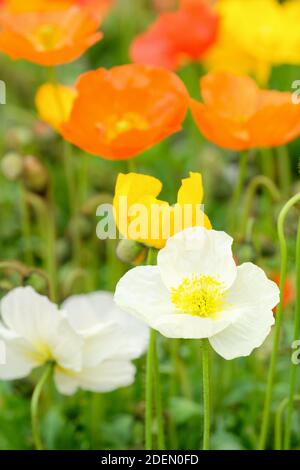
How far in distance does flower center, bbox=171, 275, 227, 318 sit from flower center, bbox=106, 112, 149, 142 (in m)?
0.31

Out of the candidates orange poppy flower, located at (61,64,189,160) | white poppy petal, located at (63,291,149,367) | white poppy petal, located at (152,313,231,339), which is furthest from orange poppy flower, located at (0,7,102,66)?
white poppy petal, located at (152,313,231,339)

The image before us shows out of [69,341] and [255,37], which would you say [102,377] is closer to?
[69,341]

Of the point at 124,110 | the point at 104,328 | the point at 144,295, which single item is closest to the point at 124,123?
the point at 124,110

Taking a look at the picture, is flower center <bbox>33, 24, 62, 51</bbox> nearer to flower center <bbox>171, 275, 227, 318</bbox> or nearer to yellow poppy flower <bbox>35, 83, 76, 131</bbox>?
yellow poppy flower <bbox>35, 83, 76, 131</bbox>

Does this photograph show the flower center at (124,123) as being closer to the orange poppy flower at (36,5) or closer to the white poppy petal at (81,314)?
the white poppy petal at (81,314)

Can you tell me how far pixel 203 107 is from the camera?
1324 millimetres

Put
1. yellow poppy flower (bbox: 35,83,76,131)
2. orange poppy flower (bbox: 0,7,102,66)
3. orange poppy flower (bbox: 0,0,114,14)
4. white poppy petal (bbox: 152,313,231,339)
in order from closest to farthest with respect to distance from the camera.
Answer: white poppy petal (bbox: 152,313,231,339)
orange poppy flower (bbox: 0,7,102,66)
yellow poppy flower (bbox: 35,83,76,131)
orange poppy flower (bbox: 0,0,114,14)

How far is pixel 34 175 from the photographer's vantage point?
1.69 m

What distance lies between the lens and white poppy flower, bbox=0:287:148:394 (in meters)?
1.31

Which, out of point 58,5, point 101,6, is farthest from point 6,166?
point 101,6

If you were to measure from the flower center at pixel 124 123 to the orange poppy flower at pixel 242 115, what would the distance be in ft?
0.30

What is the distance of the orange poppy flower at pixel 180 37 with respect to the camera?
2041 millimetres

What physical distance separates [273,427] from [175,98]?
525 mm
